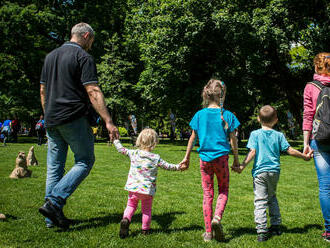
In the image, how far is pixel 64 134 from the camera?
393 centimetres

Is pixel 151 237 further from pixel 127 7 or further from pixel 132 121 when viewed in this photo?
pixel 127 7

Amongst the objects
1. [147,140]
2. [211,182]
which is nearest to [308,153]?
[211,182]

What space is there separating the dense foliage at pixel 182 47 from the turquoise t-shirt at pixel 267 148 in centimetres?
1318

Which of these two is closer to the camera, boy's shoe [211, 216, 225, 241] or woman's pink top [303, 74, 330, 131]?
boy's shoe [211, 216, 225, 241]

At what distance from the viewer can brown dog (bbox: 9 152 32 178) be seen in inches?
311

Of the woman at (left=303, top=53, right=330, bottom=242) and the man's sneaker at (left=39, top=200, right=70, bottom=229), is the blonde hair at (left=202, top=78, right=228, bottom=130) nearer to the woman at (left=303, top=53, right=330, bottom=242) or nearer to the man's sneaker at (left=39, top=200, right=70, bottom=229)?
the woman at (left=303, top=53, right=330, bottom=242)

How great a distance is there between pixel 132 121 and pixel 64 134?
2183 cm

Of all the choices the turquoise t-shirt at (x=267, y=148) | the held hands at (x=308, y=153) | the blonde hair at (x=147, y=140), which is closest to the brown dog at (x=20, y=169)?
the blonde hair at (x=147, y=140)

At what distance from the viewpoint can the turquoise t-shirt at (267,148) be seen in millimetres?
3959

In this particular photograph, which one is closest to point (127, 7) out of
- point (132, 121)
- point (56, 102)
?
point (132, 121)

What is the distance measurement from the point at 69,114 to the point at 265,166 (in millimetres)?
2456

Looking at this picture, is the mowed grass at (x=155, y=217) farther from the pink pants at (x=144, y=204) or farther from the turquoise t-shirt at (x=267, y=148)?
the turquoise t-shirt at (x=267, y=148)

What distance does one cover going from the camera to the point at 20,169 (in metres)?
8.00

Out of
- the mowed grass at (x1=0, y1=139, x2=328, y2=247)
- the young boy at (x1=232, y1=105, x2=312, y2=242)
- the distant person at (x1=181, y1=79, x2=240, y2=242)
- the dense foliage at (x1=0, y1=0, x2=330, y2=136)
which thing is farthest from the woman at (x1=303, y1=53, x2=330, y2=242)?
the dense foliage at (x1=0, y1=0, x2=330, y2=136)
